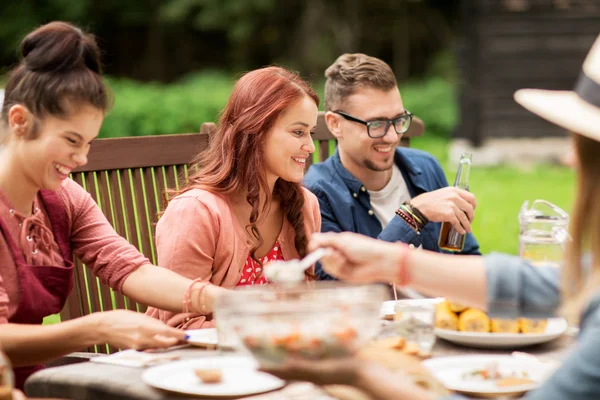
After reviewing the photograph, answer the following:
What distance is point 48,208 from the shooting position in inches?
107

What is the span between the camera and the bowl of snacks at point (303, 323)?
1.61 m

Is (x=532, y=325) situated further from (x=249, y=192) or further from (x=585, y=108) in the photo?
(x=249, y=192)

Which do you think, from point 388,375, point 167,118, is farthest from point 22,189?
point 167,118

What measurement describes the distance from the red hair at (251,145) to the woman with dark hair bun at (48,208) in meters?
0.51

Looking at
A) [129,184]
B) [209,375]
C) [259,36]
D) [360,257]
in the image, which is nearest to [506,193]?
[129,184]

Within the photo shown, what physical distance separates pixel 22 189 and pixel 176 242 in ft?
1.91

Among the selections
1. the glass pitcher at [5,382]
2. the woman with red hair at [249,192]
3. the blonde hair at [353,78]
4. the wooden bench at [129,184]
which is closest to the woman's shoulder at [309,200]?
the woman with red hair at [249,192]

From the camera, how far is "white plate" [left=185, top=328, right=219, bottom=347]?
228cm

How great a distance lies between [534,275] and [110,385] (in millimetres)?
936

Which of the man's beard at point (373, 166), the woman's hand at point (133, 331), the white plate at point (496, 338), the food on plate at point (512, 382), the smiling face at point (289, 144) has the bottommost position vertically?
the food on plate at point (512, 382)

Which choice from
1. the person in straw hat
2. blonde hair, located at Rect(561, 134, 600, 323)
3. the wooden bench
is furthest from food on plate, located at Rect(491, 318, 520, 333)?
the wooden bench

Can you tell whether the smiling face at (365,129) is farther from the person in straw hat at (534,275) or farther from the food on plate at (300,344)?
the food on plate at (300,344)

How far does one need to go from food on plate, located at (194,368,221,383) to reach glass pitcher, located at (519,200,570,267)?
1.04 meters

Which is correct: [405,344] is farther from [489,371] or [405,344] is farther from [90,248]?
[90,248]
